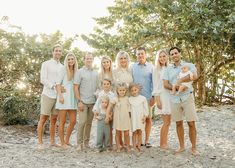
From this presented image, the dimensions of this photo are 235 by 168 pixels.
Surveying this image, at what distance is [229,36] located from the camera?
11.0 meters

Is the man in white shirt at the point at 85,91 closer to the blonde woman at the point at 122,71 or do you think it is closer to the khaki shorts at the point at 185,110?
the blonde woman at the point at 122,71

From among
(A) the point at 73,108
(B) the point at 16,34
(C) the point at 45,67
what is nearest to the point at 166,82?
(A) the point at 73,108

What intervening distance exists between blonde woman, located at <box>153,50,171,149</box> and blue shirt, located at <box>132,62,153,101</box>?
157mm

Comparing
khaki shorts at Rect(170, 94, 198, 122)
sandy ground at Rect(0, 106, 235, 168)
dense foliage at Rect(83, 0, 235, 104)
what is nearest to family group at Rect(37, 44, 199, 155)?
khaki shorts at Rect(170, 94, 198, 122)

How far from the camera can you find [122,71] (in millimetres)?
6832

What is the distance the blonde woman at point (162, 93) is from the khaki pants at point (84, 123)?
3.74 feet

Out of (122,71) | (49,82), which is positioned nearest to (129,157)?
(122,71)

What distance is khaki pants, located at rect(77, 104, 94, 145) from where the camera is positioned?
6801mm

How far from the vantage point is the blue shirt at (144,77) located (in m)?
6.91

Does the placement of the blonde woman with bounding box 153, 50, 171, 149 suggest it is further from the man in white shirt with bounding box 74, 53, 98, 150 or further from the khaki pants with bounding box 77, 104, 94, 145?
the khaki pants with bounding box 77, 104, 94, 145

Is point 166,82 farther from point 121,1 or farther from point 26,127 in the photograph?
point 121,1

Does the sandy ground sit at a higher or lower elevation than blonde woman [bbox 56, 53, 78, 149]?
lower

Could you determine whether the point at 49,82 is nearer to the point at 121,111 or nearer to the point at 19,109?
the point at 121,111

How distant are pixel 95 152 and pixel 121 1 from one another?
6.63 metres
